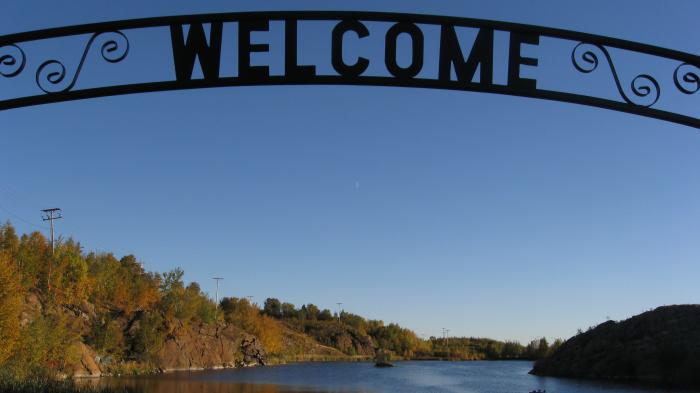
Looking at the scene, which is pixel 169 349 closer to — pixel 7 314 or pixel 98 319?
pixel 98 319

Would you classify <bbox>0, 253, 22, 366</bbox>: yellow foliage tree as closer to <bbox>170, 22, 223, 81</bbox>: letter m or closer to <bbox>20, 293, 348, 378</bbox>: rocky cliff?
<bbox>20, 293, 348, 378</bbox>: rocky cliff

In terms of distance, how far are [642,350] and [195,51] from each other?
6903 cm

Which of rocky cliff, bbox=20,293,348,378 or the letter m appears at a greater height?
the letter m

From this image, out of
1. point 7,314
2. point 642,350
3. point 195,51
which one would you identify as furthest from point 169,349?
point 195,51

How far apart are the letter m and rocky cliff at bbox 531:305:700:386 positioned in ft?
191

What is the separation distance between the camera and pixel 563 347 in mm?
83438

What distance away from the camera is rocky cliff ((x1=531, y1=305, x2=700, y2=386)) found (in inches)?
2304

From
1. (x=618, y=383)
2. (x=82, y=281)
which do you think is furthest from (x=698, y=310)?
(x=82, y=281)

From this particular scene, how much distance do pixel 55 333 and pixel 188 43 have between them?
46690mm

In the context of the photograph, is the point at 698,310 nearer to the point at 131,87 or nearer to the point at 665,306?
the point at 665,306

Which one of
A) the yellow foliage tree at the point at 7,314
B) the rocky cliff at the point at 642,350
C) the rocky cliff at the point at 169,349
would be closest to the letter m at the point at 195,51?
the yellow foliage tree at the point at 7,314

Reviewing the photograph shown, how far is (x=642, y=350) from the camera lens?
66.0 meters

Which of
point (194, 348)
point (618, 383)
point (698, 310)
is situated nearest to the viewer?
point (618, 383)

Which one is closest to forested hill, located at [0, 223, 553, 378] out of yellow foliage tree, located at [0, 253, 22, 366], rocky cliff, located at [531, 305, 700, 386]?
yellow foliage tree, located at [0, 253, 22, 366]
